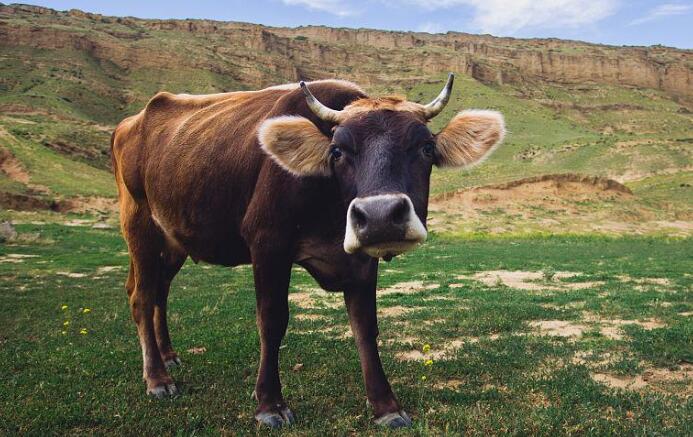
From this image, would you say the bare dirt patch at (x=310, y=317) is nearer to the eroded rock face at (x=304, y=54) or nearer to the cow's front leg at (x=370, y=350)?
the cow's front leg at (x=370, y=350)

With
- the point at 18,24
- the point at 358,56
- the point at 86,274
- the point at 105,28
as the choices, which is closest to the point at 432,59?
the point at 358,56

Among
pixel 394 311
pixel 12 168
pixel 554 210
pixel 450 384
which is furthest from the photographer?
pixel 12 168

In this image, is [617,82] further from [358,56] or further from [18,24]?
[18,24]

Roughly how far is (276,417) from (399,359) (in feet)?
8.40

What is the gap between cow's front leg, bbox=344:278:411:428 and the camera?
14.9 feet

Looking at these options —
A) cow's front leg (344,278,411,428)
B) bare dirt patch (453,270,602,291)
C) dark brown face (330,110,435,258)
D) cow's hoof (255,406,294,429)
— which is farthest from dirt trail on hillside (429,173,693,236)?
dark brown face (330,110,435,258)

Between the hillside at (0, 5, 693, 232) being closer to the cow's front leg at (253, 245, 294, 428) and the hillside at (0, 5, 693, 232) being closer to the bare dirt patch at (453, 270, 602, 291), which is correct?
the bare dirt patch at (453, 270, 602, 291)

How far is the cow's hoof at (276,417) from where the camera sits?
14.5 ft

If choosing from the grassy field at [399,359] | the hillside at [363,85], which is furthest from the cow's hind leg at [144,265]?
the hillside at [363,85]

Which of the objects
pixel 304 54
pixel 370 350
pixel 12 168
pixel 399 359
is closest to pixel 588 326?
pixel 399 359

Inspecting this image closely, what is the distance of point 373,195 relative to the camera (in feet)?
11.9

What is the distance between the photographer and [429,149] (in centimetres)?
420

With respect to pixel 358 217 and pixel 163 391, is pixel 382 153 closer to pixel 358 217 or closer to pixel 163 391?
pixel 358 217

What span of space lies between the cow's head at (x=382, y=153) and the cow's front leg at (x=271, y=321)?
33.8 inches
